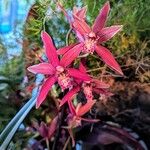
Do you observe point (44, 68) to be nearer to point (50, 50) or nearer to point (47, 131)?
point (50, 50)

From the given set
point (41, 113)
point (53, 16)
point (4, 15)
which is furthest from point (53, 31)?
point (4, 15)

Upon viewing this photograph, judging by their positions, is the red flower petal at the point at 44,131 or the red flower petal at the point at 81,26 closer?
the red flower petal at the point at 81,26

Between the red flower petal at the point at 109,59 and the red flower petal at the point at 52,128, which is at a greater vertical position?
the red flower petal at the point at 109,59

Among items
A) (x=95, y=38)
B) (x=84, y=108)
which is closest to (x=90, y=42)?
(x=95, y=38)

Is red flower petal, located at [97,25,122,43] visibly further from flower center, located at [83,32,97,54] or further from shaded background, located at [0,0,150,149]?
shaded background, located at [0,0,150,149]

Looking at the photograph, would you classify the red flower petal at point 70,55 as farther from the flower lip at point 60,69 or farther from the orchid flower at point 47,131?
the orchid flower at point 47,131

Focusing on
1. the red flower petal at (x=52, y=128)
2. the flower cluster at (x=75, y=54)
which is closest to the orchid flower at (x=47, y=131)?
the red flower petal at (x=52, y=128)

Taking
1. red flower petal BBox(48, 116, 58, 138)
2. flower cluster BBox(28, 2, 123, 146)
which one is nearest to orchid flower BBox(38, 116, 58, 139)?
red flower petal BBox(48, 116, 58, 138)
